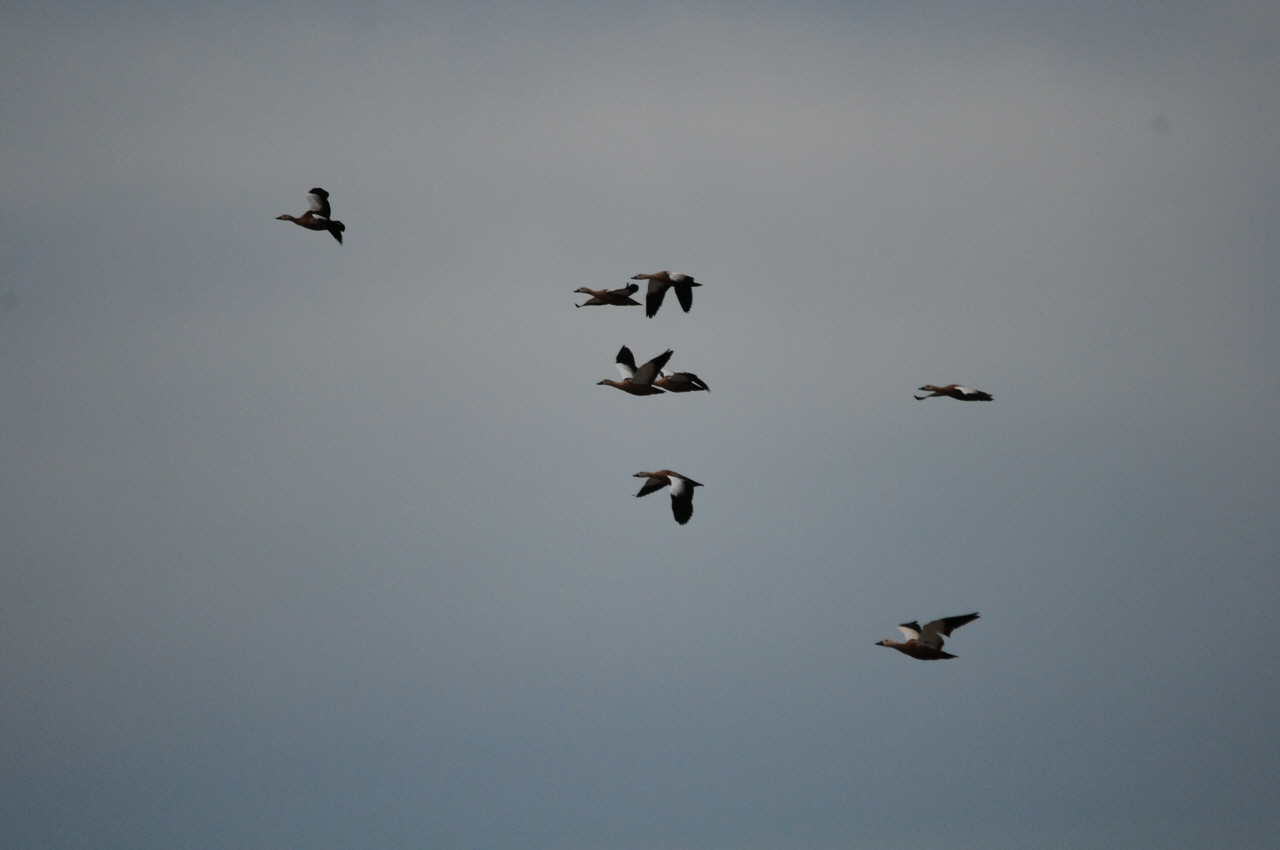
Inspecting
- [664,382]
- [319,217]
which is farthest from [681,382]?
[319,217]

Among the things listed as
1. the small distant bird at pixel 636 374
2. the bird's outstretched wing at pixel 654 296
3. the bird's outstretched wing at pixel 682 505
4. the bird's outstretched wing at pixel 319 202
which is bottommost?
the bird's outstretched wing at pixel 682 505

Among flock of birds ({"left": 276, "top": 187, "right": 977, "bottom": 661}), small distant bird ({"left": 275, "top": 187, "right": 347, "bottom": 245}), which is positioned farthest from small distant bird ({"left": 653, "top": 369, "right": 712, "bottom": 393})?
small distant bird ({"left": 275, "top": 187, "right": 347, "bottom": 245})

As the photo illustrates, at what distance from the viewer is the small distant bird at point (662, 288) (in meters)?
32.8

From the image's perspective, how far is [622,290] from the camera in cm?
3300

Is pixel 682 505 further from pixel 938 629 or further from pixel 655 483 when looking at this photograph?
pixel 938 629

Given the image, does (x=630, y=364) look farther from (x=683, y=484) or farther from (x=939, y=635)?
(x=939, y=635)

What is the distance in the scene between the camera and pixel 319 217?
1332 inches

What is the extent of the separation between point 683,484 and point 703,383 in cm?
292

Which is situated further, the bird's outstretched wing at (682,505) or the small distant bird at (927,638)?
the bird's outstretched wing at (682,505)

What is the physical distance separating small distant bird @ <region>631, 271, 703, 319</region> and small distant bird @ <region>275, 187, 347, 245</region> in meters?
7.13

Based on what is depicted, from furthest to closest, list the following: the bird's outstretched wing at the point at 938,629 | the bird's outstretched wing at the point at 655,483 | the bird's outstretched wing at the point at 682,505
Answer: the bird's outstretched wing at the point at 655,483
the bird's outstretched wing at the point at 682,505
the bird's outstretched wing at the point at 938,629

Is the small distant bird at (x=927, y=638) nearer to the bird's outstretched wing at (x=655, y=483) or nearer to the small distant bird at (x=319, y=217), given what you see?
the bird's outstretched wing at (x=655, y=483)

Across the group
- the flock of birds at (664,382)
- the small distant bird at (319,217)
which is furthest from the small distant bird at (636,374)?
the small distant bird at (319,217)

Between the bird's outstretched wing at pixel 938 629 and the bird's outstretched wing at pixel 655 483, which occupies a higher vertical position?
the bird's outstretched wing at pixel 655 483
